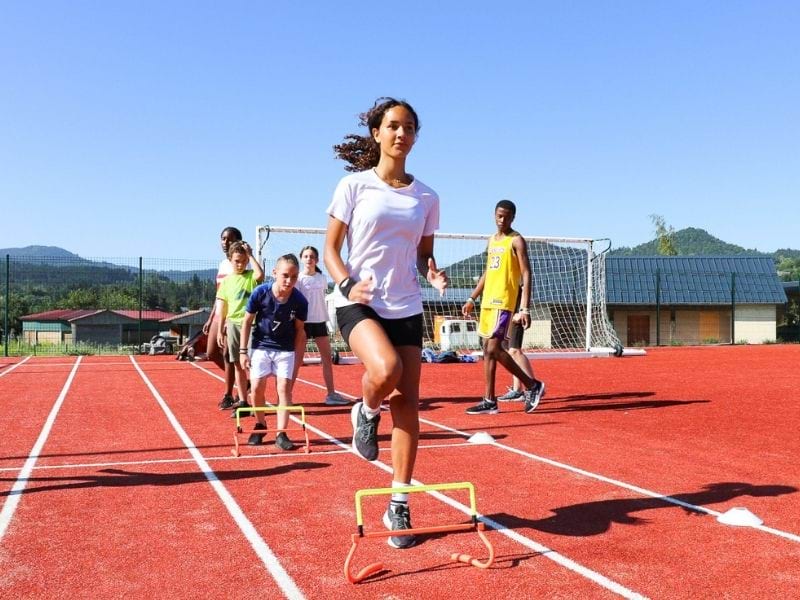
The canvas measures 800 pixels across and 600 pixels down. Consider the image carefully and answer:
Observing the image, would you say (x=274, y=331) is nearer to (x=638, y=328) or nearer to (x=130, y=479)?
(x=130, y=479)

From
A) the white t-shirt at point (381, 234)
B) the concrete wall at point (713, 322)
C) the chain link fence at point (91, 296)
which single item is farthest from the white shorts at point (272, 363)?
the concrete wall at point (713, 322)

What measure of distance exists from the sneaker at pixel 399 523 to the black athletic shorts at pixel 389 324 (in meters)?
0.80

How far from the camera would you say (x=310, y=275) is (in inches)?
395

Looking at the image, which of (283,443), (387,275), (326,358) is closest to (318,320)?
(326,358)

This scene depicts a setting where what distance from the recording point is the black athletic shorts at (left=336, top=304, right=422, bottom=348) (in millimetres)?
3795

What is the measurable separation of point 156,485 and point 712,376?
12.3 metres

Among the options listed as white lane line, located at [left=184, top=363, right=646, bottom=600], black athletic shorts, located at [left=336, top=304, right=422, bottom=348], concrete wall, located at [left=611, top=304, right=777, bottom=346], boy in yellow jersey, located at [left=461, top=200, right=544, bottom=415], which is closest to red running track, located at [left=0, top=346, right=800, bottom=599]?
white lane line, located at [left=184, top=363, right=646, bottom=600]

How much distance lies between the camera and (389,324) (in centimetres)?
386

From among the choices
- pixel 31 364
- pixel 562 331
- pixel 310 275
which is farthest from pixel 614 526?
pixel 562 331

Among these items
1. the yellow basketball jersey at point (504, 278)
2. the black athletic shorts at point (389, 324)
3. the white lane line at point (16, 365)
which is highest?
the yellow basketball jersey at point (504, 278)

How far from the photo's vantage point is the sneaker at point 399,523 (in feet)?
12.4

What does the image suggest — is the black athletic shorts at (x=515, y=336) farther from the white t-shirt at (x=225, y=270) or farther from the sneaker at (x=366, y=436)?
the sneaker at (x=366, y=436)

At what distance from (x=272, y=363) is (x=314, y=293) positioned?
3.12 m

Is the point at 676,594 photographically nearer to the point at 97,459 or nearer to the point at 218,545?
the point at 218,545
